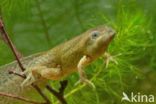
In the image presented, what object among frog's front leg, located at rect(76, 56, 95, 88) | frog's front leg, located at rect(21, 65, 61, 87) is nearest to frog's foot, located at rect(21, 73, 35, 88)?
frog's front leg, located at rect(21, 65, 61, 87)

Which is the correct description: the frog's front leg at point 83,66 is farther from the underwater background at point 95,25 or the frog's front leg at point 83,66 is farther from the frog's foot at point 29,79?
the underwater background at point 95,25

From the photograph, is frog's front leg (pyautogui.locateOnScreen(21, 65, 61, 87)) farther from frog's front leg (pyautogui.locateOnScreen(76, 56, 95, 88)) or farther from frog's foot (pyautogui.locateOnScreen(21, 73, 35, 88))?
frog's front leg (pyautogui.locateOnScreen(76, 56, 95, 88))

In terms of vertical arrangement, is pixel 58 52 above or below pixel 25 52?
above

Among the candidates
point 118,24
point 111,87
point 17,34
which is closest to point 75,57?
point 118,24

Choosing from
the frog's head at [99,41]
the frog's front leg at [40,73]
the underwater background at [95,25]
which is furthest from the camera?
the underwater background at [95,25]

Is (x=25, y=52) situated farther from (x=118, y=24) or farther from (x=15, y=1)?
(x=118, y=24)

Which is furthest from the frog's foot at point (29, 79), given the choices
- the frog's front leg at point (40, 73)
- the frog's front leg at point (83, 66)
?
the frog's front leg at point (83, 66)

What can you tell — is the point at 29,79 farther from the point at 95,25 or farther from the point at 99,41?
the point at 95,25

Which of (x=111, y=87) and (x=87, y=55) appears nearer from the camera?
(x=87, y=55)
